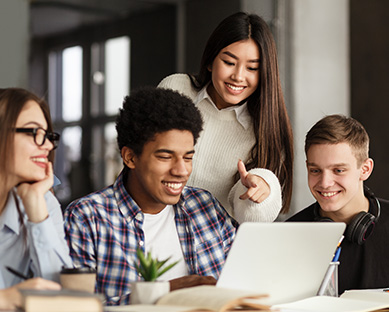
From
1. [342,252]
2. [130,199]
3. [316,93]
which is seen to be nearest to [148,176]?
[130,199]

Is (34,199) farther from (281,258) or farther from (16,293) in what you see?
(281,258)

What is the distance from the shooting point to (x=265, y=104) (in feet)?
8.05

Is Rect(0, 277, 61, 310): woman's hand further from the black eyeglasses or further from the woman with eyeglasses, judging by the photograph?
the black eyeglasses

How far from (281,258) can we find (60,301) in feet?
2.04

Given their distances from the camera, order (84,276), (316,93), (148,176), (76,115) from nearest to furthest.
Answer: (84,276)
(148,176)
(316,93)
(76,115)

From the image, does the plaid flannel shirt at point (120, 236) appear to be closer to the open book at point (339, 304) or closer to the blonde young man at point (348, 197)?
the open book at point (339, 304)

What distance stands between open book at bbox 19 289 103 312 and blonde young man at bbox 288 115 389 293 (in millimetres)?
1305

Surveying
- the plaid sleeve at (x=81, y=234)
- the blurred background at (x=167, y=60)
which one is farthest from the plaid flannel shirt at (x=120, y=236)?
the blurred background at (x=167, y=60)

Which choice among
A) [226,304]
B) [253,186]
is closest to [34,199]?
[226,304]

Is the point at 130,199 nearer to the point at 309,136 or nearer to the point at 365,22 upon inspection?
the point at 309,136

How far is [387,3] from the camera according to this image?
6359 mm

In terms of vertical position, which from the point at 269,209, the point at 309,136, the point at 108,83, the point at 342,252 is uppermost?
the point at 108,83

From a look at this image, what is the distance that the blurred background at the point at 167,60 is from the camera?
604cm

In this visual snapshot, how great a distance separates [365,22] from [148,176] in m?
5.17
